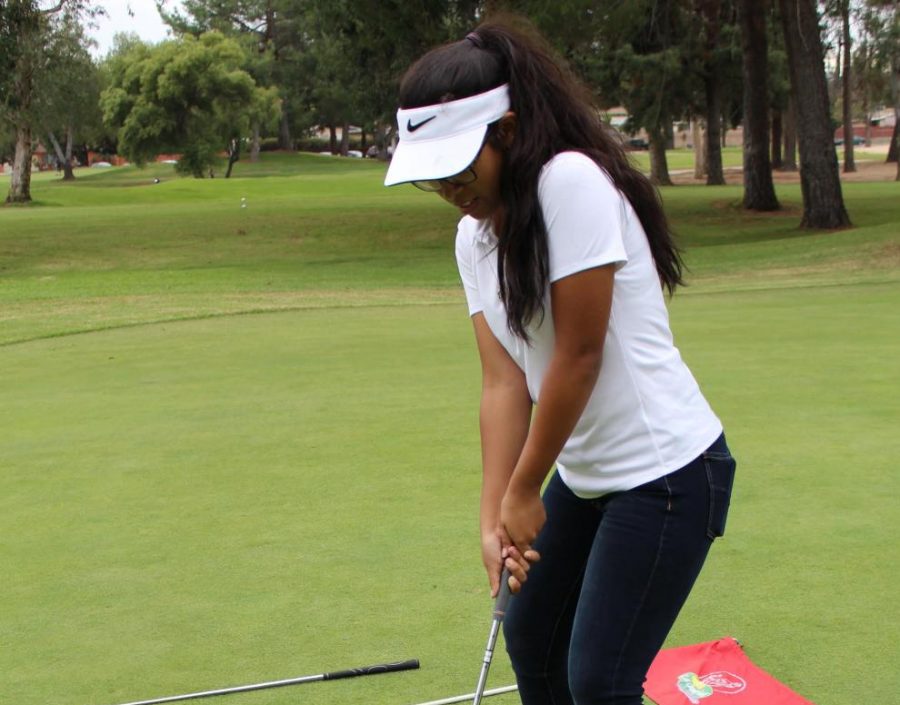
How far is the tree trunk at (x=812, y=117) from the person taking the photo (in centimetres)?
2178

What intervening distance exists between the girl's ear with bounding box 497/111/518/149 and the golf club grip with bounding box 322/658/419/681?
1.60 metres

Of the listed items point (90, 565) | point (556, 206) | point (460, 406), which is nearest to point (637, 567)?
point (556, 206)

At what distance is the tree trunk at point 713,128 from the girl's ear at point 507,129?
41.0 meters

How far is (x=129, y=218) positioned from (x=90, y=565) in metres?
26.8

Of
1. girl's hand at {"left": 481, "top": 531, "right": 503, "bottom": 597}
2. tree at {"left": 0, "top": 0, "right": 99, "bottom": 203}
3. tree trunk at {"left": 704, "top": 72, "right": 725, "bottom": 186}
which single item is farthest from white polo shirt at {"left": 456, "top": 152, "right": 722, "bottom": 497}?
tree trunk at {"left": 704, "top": 72, "right": 725, "bottom": 186}

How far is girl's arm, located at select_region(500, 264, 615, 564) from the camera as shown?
2205 millimetres

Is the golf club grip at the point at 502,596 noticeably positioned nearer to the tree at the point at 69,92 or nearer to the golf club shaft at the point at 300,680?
the golf club shaft at the point at 300,680

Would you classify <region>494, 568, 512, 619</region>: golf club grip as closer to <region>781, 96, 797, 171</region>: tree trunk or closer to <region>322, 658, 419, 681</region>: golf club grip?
<region>322, 658, 419, 681</region>: golf club grip

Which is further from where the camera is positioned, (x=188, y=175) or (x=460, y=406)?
(x=188, y=175)

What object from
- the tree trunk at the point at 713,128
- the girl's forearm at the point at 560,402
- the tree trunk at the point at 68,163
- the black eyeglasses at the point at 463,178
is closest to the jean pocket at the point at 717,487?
the girl's forearm at the point at 560,402

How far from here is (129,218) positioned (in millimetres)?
30062

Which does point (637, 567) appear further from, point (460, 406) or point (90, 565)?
point (460, 406)

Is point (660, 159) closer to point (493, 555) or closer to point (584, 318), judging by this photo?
point (493, 555)

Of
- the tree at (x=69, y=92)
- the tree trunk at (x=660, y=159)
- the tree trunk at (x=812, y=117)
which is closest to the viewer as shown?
the tree trunk at (x=812, y=117)
